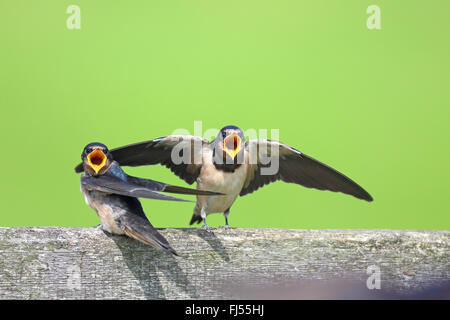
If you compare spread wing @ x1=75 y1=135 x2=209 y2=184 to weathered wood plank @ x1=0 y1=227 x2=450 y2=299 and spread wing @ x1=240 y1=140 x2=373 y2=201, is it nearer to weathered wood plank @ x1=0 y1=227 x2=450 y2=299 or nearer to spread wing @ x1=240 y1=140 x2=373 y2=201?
spread wing @ x1=240 y1=140 x2=373 y2=201

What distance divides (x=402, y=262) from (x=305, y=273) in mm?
351

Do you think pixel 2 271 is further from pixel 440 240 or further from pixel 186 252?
pixel 440 240

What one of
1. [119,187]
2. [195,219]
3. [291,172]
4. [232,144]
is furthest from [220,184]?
[119,187]

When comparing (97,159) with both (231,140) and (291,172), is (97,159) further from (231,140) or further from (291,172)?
(291,172)

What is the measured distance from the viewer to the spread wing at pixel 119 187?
1869 millimetres

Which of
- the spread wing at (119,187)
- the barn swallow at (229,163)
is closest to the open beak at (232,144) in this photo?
the barn swallow at (229,163)

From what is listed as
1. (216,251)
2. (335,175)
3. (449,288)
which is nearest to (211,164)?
(335,175)

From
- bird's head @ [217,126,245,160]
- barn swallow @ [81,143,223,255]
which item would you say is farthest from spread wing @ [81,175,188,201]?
bird's head @ [217,126,245,160]

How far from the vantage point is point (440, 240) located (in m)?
2.14

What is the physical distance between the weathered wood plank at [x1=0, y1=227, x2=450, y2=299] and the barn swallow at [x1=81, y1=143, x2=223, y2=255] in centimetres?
7

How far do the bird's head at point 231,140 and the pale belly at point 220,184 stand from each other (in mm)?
131

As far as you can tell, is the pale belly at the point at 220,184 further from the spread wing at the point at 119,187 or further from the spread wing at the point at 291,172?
the spread wing at the point at 119,187
